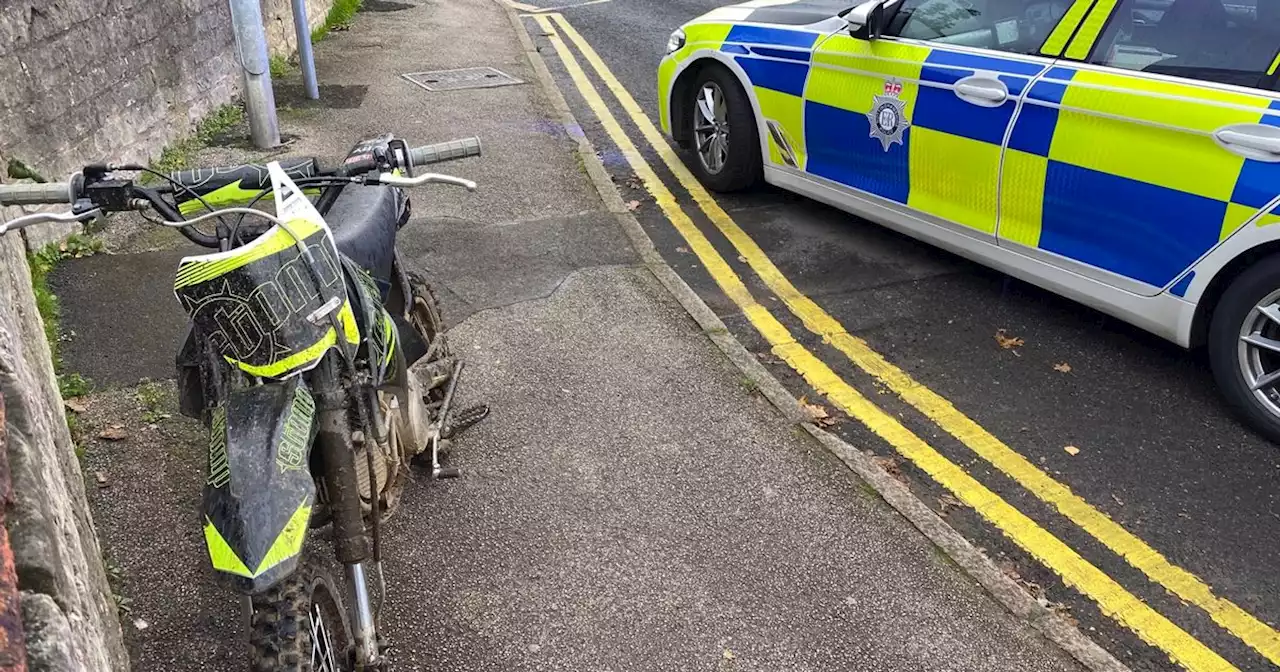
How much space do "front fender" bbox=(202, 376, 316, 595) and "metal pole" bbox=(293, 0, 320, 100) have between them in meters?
6.90

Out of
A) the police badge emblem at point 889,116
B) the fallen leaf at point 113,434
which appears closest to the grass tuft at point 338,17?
the police badge emblem at point 889,116

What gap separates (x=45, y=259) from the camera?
512 cm

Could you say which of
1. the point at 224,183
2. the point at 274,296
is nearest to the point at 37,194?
the point at 224,183

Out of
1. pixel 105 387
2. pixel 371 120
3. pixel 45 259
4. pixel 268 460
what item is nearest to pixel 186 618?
pixel 268 460

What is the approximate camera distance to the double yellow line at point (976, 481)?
298 centimetres

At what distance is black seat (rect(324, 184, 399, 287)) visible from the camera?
295 cm

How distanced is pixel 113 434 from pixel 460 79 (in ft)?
21.4

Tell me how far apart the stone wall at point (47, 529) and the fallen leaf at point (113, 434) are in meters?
0.51

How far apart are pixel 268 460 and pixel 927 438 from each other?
2.66m

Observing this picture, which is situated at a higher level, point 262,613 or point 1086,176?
point 1086,176

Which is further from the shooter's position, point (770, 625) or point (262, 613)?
point (770, 625)

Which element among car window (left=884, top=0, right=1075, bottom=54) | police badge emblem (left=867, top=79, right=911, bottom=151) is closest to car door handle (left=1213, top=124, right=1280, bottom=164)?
car window (left=884, top=0, right=1075, bottom=54)

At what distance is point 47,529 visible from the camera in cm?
191

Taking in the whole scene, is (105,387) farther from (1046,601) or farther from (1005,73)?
(1005,73)
